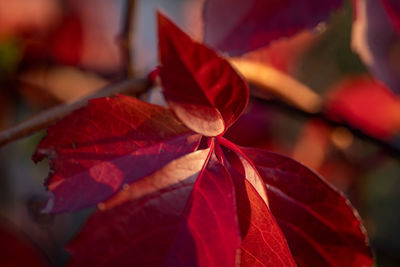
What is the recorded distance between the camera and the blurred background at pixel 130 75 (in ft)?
2.28

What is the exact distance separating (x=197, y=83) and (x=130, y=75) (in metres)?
0.32

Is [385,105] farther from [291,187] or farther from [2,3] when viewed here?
[2,3]

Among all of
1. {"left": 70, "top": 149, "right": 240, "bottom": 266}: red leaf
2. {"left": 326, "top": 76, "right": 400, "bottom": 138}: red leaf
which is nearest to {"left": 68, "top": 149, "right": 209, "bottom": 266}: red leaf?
{"left": 70, "top": 149, "right": 240, "bottom": 266}: red leaf

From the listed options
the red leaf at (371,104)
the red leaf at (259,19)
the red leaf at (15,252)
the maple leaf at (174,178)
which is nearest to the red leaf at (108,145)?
the maple leaf at (174,178)

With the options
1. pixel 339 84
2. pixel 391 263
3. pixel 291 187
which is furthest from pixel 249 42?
pixel 339 84

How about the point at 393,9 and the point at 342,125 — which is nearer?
the point at 393,9

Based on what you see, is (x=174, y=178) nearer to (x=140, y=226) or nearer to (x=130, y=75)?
(x=140, y=226)

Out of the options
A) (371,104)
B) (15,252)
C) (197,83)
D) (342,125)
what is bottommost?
(15,252)

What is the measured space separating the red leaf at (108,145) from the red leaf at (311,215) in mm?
64

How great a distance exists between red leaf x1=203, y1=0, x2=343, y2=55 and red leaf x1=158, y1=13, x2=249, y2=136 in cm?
14

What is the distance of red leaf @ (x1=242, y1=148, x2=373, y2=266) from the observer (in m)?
0.31

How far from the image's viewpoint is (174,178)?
0.28 meters

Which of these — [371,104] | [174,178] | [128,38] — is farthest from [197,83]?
[371,104]

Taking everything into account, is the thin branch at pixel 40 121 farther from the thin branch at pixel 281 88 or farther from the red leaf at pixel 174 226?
the thin branch at pixel 281 88
